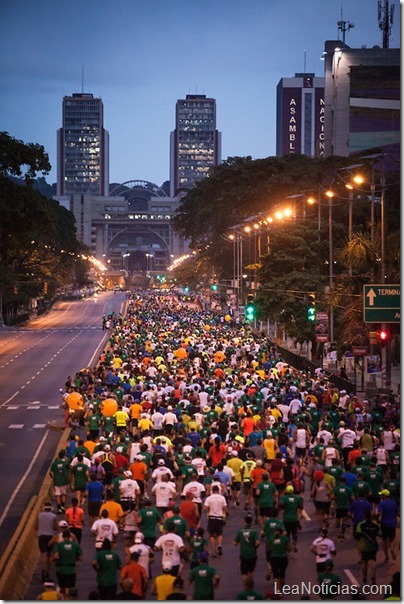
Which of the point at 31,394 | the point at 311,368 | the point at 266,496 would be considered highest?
the point at 266,496

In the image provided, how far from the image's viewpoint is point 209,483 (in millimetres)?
18766

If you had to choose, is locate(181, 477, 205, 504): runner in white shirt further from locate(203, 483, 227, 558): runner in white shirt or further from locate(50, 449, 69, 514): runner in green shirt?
locate(50, 449, 69, 514): runner in green shirt

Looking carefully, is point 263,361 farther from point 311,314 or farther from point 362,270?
point 362,270

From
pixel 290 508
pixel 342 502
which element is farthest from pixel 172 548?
pixel 342 502

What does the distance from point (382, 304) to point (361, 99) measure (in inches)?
3554

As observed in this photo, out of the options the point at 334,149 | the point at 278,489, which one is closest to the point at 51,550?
the point at 278,489

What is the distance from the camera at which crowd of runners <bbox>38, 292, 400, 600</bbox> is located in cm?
1375

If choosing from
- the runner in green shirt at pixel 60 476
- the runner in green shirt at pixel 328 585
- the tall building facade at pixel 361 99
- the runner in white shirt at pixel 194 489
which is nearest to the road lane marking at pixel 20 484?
the runner in green shirt at pixel 60 476

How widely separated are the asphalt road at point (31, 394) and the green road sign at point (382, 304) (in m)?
8.93

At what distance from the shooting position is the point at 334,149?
121 m

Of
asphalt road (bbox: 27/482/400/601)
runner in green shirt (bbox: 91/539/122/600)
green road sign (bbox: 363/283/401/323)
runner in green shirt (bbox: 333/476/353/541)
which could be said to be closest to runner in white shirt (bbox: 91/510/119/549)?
asphalt road (bbox: 27/482/400/601)

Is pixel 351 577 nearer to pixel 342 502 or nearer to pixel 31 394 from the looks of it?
pixel 342 502

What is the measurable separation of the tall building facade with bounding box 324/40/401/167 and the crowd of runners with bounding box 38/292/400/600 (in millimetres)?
79398

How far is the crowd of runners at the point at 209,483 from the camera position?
45.1 ft
